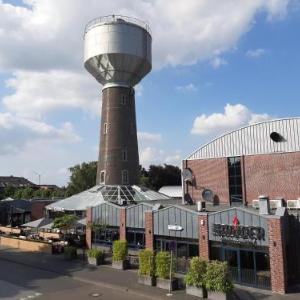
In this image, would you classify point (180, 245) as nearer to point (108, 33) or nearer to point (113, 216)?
point (113, 216)

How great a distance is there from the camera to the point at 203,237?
1053 inches

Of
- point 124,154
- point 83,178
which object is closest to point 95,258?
point 124,154

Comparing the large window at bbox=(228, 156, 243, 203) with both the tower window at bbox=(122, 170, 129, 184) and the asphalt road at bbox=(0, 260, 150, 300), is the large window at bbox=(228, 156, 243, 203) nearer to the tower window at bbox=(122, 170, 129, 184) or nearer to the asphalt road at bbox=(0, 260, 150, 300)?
the tower window at bbox=(122, 170, 129, 184)

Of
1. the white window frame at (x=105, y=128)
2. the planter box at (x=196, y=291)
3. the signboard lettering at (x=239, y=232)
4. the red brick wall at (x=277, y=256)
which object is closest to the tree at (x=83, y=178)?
the white window frame at (x=105, y=128)

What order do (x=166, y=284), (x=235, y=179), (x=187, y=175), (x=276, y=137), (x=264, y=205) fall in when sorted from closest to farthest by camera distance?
(x=166, y=284) < (x=264, y=205) < (x=276, y=137) < (x=235, y=179) < (x=187, y=175)

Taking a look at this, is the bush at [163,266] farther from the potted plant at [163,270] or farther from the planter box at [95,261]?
the planter box at [95,261]

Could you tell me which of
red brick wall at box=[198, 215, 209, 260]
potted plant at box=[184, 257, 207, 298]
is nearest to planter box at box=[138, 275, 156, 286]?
potted plant at box=[184, 257, 207, 298]

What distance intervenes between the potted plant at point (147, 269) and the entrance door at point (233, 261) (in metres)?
4.67

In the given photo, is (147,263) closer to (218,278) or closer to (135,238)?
(218,278)

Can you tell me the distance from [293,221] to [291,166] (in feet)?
32.7

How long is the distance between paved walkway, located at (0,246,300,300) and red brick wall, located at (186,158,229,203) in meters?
13.2

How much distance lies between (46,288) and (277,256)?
13.5m

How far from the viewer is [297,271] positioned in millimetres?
25125

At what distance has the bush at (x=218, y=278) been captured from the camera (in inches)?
834
